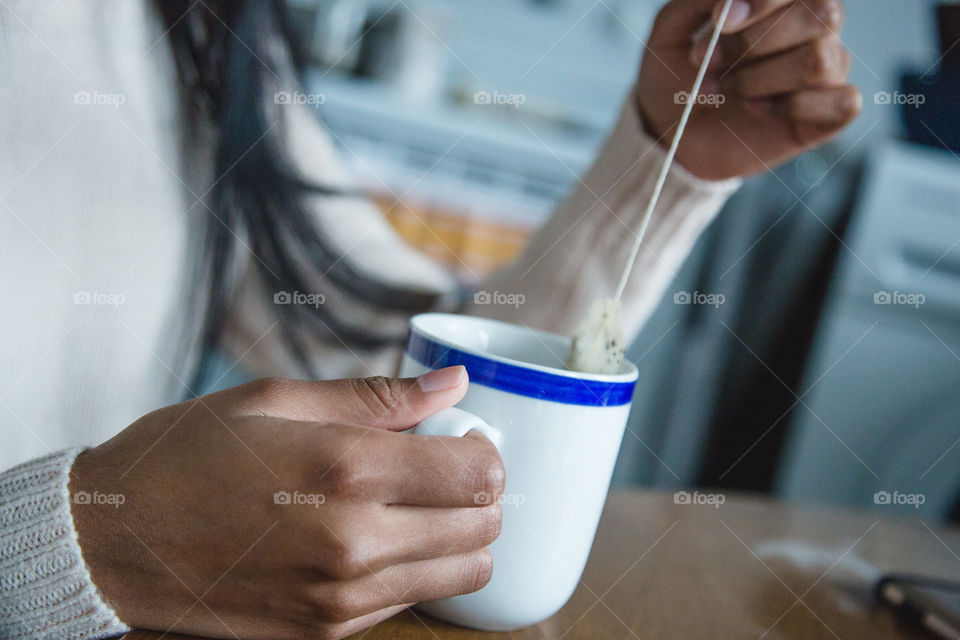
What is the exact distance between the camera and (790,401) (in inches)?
64.6

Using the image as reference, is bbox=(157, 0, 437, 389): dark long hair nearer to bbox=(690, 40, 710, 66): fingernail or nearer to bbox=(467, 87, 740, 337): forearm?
bbox=(467, 87, 740, 337): forearm

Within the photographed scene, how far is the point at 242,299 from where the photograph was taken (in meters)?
0.78

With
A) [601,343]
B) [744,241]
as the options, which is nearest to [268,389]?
[601,343]

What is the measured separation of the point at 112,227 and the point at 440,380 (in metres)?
0.41

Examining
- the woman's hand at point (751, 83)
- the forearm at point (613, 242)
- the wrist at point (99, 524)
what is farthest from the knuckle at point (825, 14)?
the wrist at point (99, 524)

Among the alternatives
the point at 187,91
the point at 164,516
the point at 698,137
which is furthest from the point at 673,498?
the point at 187,91

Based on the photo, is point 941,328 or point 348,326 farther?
point 941,328

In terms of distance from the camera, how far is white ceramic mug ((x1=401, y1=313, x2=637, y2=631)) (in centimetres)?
32

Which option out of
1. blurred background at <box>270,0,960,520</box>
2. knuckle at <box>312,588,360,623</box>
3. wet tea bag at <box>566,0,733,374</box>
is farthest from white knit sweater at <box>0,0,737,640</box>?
blurred background at <box>270,0,960,520</box>

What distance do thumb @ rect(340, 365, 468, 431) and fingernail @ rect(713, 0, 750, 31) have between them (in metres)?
0.32

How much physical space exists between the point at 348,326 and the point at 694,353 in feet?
3.70

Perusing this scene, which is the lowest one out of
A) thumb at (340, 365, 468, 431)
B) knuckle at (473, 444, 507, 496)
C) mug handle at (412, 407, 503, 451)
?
knuckle at (473, 444, 507, 496)

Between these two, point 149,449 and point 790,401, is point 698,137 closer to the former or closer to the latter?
point 149,449

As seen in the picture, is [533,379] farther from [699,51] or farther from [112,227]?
[112,227]
